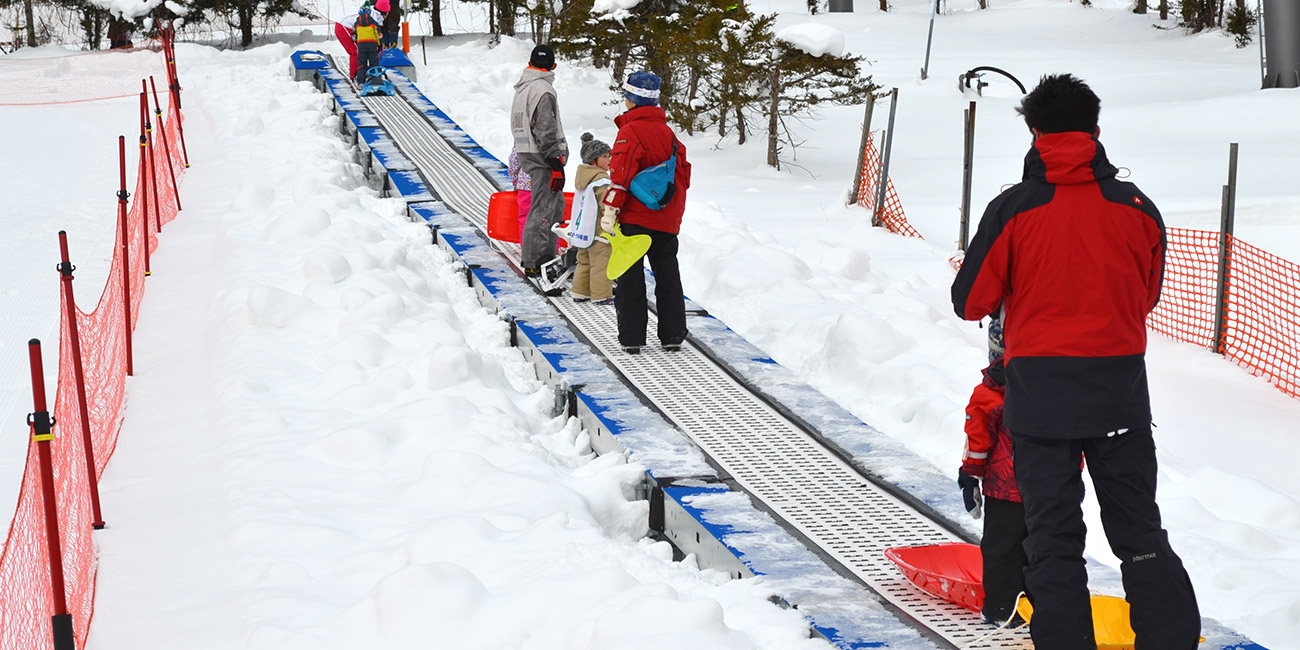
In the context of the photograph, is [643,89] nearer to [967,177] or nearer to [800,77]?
[967,177]

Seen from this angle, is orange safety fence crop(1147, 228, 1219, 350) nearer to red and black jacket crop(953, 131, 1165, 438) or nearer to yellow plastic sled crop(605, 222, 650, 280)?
yellow plastic sled crop(605, 222, 650, 280)

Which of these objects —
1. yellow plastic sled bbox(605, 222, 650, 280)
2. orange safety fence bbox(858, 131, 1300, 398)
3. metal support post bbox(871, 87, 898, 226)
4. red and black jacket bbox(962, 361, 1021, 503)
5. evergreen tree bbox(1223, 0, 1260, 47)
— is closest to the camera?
red and black jacket bbox(962, 361, 1021, 503)

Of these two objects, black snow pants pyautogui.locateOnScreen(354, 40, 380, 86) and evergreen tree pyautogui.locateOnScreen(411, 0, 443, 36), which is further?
evergreen tree pyautogui.locateOnScreen(411, 0, 443, 36)

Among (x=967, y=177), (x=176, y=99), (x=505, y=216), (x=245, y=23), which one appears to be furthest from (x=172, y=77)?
(x=967, y=177)

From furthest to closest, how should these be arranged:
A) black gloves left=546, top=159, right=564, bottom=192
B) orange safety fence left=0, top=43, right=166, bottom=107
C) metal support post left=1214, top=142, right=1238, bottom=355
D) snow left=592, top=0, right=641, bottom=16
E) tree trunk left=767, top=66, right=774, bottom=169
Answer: snow left=592, top=0, right=641, bottom=16, orange safety fence left=0, top=43, right=166, bottom=107, tree trunk left=767, top=66, right=774, bottom=169, black gloves left=546, top=159, right=564, bottom=192, metal support post left=1214, top=142, right=1238, bottom=355

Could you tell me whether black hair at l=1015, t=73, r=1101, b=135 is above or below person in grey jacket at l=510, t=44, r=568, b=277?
above

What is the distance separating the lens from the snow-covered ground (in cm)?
403

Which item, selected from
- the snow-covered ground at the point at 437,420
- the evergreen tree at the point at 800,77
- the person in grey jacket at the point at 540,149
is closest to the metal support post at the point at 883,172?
the snow-covered ground at the point at 437,420

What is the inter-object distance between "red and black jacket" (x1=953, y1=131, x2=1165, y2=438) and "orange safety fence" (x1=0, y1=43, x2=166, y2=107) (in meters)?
18.2

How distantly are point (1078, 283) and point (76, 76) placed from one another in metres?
21.2

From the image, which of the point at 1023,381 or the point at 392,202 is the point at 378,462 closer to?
the point at 1023,381

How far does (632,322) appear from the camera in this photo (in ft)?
22.8

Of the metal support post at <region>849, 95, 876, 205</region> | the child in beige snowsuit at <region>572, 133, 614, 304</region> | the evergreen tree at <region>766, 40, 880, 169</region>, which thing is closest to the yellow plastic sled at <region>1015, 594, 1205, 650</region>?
the child in beige snowsuit at <region>572, 133, 614, 304</region>

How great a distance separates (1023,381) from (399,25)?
24.2m
